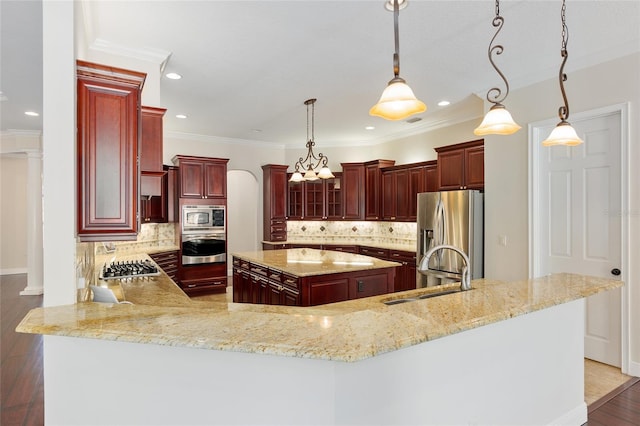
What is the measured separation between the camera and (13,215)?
8.53 meters

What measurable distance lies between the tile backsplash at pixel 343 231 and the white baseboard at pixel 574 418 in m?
4.86

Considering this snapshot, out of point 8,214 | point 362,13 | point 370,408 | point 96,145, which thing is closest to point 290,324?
point 370,408

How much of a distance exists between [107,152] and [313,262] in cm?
243

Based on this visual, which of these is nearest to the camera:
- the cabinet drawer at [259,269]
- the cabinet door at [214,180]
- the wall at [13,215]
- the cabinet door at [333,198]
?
the cabinet drawer at [259,269]

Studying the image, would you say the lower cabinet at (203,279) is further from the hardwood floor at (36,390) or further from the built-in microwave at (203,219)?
the hardwood floor at (36,390)

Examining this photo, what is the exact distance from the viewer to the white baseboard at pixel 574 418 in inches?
87.4

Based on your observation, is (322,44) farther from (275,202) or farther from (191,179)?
(275,202)

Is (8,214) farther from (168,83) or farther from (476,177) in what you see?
(476,177)

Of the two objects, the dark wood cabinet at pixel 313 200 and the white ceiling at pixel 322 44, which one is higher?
the white ceiling at pixel 322 44

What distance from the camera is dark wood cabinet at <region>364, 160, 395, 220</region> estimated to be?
710 cm

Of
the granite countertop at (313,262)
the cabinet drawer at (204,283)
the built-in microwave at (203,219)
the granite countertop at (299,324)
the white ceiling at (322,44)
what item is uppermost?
the white ceiling at (322,44)

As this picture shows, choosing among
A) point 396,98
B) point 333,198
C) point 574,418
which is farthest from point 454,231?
point 333,198

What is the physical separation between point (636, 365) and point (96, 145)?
4.49 metres

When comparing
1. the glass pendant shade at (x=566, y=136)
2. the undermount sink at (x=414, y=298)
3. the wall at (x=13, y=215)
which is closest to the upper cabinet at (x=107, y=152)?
the undermount sink at (x=414, y=298)
